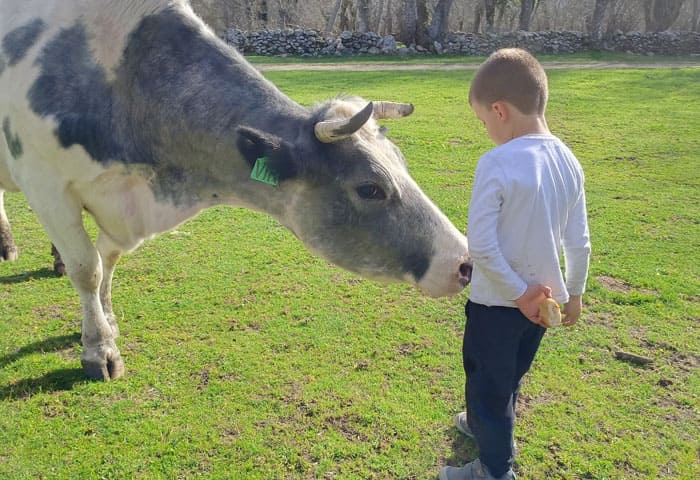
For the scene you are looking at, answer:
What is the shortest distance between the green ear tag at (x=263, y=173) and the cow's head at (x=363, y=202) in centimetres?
1

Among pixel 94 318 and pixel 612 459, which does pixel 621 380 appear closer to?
pixel 612 459

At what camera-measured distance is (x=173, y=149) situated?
337 cm

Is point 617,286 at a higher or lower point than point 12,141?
lower

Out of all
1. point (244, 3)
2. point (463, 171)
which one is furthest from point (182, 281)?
point (244, 3)

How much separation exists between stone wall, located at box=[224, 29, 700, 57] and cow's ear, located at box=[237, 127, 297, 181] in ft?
78.4

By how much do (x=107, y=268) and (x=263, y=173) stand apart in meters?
1.92

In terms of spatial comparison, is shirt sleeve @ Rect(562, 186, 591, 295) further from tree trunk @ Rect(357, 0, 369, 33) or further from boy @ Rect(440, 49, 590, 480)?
tree trunk @ Rect(357, 0, 369, 33)

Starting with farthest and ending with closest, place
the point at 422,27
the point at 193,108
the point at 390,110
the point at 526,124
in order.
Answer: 1. the point at 422,27
2. the point at 390,110
3. the point at 193,108
4. the point at 526,124

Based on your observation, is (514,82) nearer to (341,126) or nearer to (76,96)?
(341,126)

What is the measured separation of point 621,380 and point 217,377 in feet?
8.79

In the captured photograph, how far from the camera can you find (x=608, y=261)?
5434 mm

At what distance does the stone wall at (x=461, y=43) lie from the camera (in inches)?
1019

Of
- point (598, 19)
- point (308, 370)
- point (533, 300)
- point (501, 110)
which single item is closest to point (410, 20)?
point (598, 19)

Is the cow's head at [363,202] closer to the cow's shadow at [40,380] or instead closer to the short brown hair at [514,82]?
the short brown hair at [514,82]
